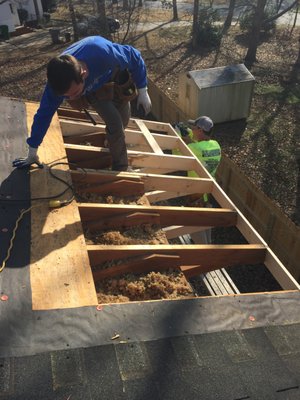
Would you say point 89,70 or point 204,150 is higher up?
point 89,70

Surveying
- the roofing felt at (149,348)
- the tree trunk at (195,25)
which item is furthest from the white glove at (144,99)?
the tree trunk at (195,25)


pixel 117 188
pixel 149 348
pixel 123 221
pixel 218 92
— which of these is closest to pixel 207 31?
pixel 218 92

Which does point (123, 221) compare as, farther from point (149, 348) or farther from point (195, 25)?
point (195, 25)

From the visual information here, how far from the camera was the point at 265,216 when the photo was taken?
713 centimetres

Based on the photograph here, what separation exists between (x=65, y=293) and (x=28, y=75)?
14.7m

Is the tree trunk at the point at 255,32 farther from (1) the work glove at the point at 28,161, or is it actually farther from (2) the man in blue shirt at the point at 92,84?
(1) the work glove at the point at 28,161

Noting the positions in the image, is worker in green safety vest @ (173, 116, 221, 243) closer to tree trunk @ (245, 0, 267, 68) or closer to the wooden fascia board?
the wooden fascia board

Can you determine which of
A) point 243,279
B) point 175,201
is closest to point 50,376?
point 243,279

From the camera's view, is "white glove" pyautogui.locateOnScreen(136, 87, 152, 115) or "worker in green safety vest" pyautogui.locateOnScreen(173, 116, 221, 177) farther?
"worker in green safety vest" pyautogui.locateOnScreen(173, 116, 221, 177)

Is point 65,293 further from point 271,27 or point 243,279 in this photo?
point 271,27

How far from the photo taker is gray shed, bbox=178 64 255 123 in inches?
416

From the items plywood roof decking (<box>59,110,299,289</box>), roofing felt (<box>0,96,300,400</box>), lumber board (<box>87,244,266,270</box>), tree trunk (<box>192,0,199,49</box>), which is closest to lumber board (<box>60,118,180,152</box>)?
plywood roof decking (<box>59,110,299,289</box>)

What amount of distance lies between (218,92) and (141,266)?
847 cm

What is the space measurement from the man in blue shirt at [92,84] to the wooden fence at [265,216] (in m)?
3.46
